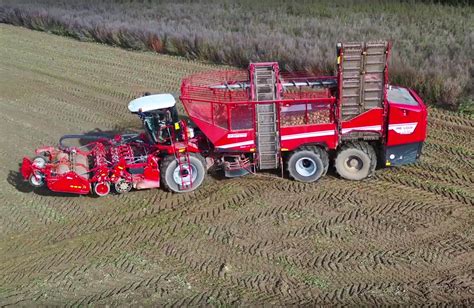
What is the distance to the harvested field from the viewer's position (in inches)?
291

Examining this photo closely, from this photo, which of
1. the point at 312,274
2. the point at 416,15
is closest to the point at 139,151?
the point at 312,274

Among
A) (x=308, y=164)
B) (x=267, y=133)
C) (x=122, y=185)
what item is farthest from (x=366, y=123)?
(x=122, y=185)

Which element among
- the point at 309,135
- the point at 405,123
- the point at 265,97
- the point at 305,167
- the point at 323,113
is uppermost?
the point at 265,97

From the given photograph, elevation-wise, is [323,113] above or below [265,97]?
below

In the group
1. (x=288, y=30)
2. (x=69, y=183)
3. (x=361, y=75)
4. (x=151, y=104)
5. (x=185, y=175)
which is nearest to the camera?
(x=361, y=75)

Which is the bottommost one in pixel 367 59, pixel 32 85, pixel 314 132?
pixel 32 85

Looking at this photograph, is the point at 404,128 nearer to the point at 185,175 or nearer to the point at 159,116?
the point at 185,175

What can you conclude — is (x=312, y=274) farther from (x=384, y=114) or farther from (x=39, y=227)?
(x=39, y=227)

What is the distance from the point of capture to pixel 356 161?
9898 millimetres

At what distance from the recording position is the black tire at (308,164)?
9734mm

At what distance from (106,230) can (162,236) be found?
0.98 metres

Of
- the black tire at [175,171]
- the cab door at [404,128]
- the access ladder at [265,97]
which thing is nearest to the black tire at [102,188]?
the black tire at [175,171]

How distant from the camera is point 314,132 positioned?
31.5ft

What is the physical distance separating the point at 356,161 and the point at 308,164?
838mm
